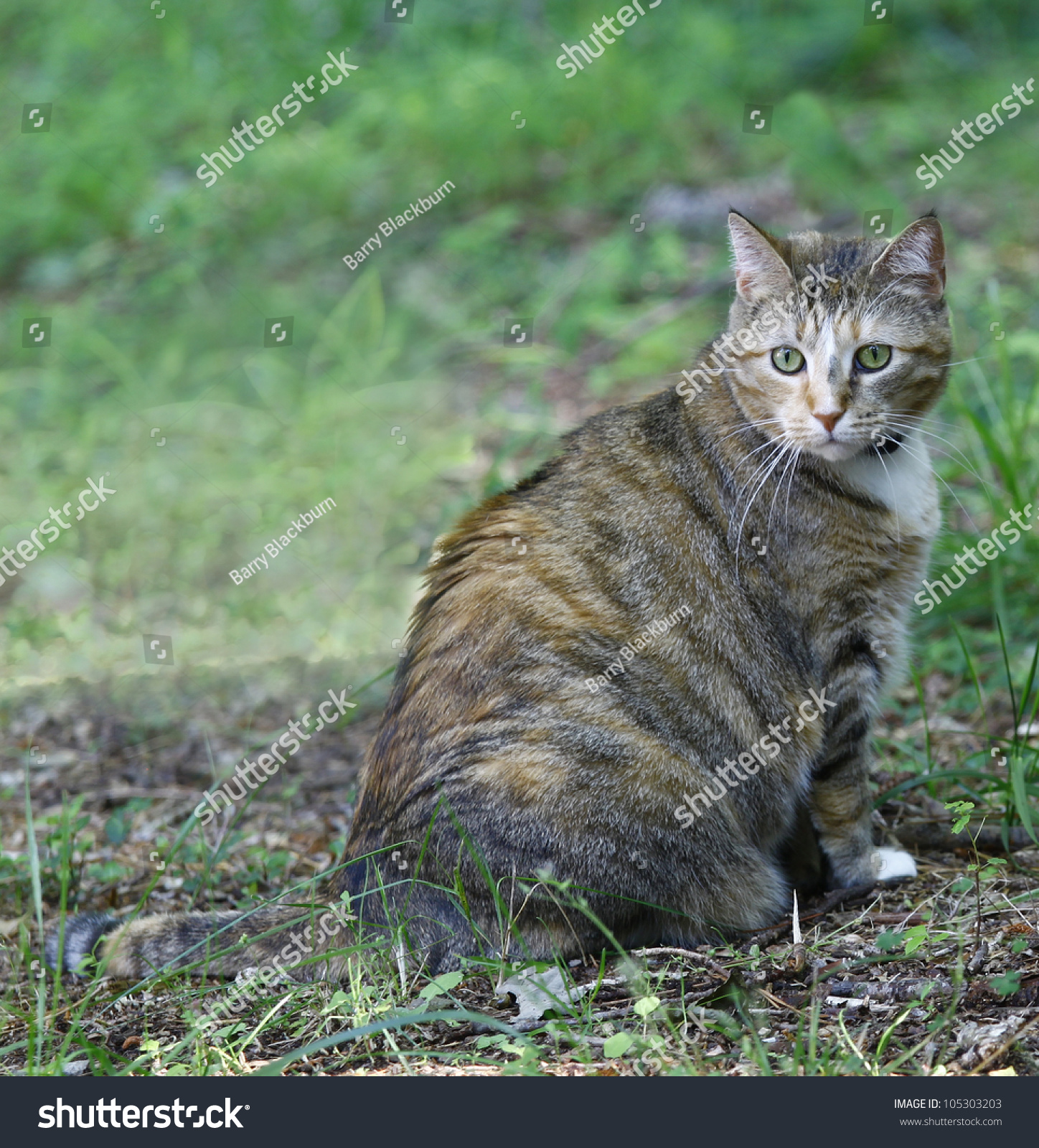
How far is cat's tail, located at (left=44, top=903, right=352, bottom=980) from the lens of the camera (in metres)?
3.29

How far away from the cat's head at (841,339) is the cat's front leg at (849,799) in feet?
2.58

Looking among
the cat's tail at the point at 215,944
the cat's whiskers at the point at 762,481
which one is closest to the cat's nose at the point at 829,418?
the cat's whiskers at the point at 762,481

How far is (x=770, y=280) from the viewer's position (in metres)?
3.67

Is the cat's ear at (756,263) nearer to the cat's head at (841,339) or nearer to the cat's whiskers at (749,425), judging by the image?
the cat's head at (841,339)

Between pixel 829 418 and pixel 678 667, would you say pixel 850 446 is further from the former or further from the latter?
pixel 678 667

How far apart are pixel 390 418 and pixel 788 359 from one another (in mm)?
4046

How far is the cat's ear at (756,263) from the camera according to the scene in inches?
142

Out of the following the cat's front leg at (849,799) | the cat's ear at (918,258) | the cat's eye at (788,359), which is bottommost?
the cat's front leg at (849,799)

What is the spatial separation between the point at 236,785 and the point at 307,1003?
164 centimetres

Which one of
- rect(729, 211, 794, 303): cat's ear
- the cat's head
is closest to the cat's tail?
the cat's head

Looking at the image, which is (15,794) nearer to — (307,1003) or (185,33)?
(307,1003)

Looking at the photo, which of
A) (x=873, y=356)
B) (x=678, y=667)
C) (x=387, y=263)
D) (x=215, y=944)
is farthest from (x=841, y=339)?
(x=387, y=263)

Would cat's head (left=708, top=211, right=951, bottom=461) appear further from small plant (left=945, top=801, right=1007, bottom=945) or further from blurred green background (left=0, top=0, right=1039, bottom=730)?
blurred green background (left=0, top=0, right=1039, bottom=730)

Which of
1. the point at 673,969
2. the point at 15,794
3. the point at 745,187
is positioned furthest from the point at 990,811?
the point at 745,187
